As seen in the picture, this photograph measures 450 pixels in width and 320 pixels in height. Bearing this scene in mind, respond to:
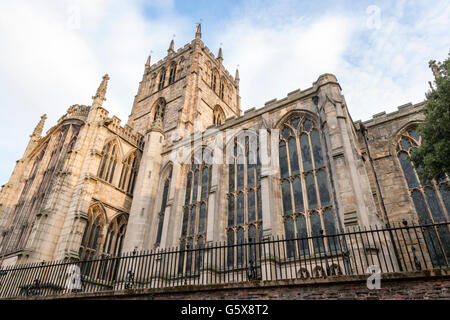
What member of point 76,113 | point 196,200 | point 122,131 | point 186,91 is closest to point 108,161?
point 122,131

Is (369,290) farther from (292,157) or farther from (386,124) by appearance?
(386,124)

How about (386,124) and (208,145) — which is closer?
(386,124)

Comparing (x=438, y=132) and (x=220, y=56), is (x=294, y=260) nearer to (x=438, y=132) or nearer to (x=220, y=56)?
(x=438, y=132)

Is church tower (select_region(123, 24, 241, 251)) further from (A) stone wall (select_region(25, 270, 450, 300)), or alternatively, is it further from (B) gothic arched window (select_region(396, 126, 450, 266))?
(B) gothic arched window (select_region(396, 126, 450, 266))

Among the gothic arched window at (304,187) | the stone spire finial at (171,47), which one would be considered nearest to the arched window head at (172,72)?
the stone spire finial at (171,47)

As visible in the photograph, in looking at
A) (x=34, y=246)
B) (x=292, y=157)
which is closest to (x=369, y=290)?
(x=292, y=157)

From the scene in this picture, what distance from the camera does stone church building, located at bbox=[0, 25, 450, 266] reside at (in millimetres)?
12797

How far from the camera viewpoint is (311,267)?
1041 centimetres

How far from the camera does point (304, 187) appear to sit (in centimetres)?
1334

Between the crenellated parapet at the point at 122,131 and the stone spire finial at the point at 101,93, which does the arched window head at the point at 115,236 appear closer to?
the crenellated parapet at the point at 122,131

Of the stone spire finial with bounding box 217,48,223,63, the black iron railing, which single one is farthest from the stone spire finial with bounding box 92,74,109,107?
the stone spire finial with bounding box 217,48,223,63

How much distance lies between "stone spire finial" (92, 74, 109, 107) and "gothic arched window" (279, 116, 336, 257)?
13565mm
